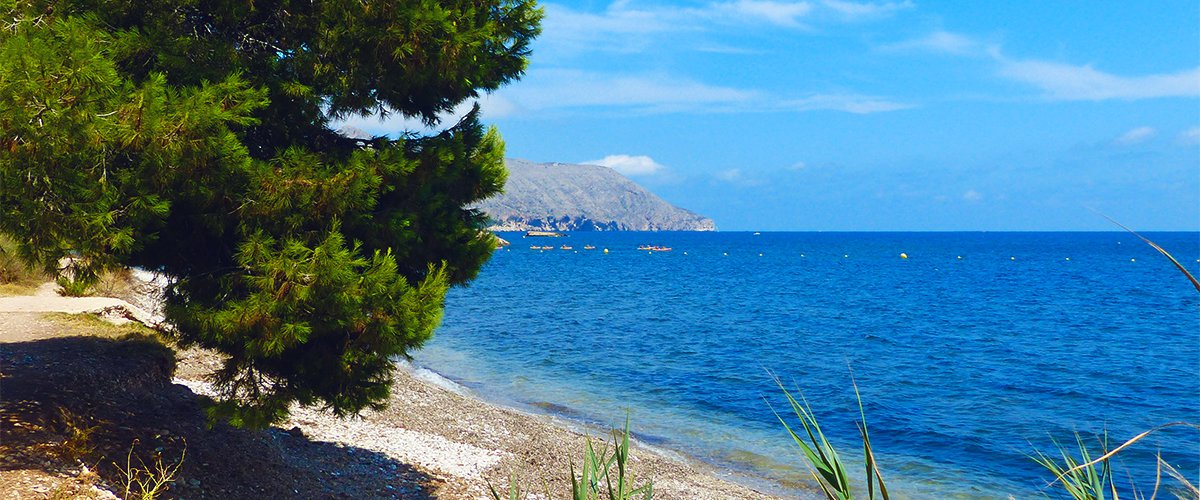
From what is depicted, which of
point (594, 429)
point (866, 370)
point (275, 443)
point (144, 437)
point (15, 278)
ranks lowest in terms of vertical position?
point (594, 429)

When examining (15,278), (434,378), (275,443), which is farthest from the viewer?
(434,378)

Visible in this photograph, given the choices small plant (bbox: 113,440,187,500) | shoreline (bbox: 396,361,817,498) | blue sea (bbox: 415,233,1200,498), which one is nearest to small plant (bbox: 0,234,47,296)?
shoreline (bbox: 396,361,817,498)

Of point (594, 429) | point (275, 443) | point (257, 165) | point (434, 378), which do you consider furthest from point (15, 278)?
point (257, 165)

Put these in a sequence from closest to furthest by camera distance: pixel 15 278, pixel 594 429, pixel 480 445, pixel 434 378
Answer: pixel 480 445 < pixel 594 429 < pixel 15 278 < pixel 434 378

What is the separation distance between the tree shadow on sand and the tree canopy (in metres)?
1.45

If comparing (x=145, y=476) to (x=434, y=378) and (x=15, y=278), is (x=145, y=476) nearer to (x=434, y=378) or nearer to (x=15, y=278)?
(x=434, y=378)

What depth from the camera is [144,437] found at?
32.5ft

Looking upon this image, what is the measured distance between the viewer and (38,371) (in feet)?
36.1

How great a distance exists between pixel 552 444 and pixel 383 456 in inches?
185

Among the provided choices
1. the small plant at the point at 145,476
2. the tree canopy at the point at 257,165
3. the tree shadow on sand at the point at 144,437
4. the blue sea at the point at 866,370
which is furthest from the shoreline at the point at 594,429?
the tree canopy at the point at 257,165

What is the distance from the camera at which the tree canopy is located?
7.17 metres

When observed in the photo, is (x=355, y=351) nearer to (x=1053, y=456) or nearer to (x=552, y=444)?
(x=552, y=444)

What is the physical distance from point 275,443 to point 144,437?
2.37 meters

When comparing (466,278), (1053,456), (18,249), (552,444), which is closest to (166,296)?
(18,249)
